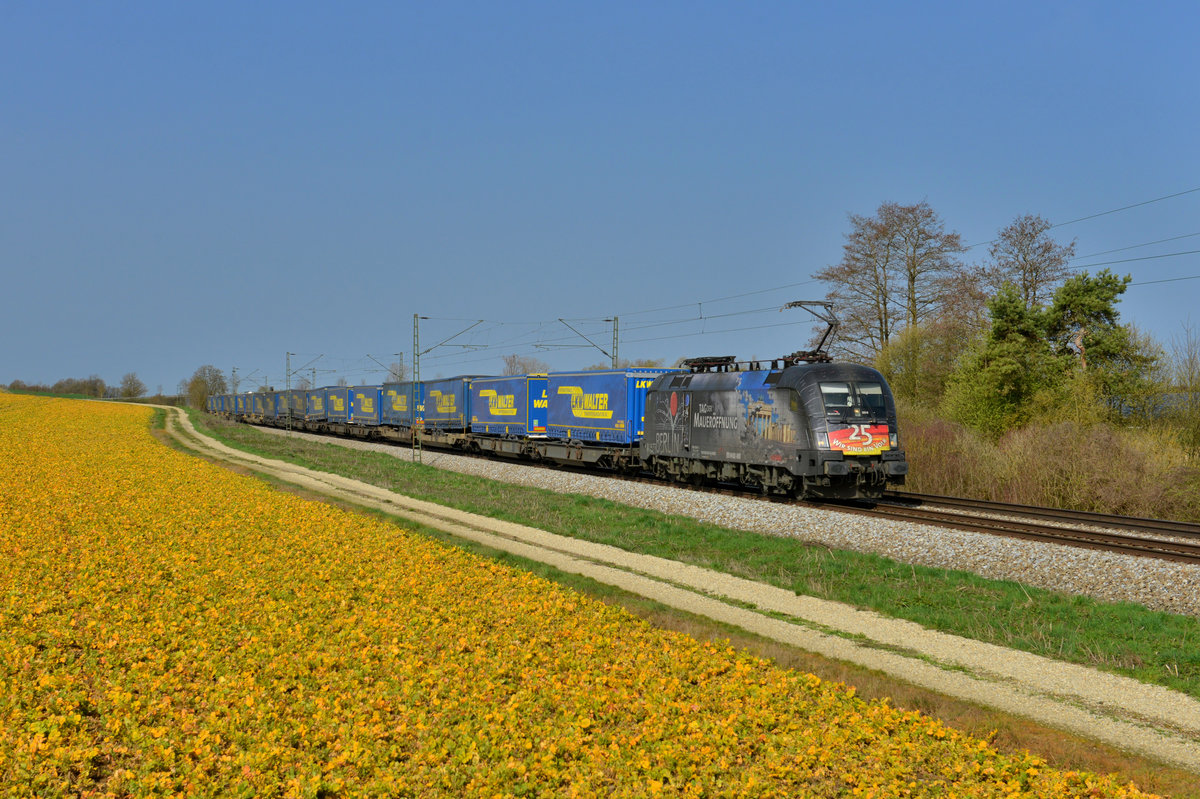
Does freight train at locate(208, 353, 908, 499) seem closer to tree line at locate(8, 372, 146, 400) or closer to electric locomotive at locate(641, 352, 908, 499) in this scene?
electric locomotive at locate(641, 352, 908, 499)

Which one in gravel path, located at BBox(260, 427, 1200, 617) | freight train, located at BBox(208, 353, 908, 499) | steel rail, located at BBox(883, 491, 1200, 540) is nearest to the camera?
gravel path, located at BBox(260, 427, 1200, 617)

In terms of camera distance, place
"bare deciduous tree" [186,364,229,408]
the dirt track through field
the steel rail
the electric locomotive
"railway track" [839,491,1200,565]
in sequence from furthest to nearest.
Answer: "bare deciduous tree" [186,364,229,408]
the electric locomotive
the steel rail
"railway track" [839,491,1200,565]
the dirt track through field

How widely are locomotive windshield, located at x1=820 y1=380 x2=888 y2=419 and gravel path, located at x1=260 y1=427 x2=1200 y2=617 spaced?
2.86 metres

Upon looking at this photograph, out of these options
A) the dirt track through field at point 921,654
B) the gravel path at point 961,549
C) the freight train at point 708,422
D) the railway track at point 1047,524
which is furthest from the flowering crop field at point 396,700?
the freight train at point 708,422

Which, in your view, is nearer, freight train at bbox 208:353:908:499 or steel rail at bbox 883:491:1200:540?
steel rail at bbox 883:491:1200:540

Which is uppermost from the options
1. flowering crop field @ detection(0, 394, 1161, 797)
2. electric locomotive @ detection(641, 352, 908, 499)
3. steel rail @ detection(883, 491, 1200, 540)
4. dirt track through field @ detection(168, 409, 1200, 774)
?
electric locomotive @ detection(641, 352, 908, 499)

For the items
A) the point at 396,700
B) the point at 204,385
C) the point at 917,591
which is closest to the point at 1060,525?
the point at 917,591

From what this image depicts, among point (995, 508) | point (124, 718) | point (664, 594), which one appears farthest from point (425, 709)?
point (995, 508)

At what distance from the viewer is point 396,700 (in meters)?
8.39

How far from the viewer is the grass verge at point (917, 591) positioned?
1168 cm

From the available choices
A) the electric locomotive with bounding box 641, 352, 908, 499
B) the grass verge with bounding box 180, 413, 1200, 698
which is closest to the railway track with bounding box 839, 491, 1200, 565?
the electric locomotive with bounding box 641, 352, 908, 499

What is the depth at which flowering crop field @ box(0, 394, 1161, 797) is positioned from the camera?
697 centimetres

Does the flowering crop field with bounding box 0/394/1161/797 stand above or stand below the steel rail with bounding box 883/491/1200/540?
above

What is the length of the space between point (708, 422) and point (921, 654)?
16.2 m
